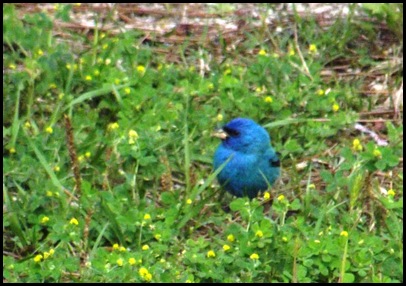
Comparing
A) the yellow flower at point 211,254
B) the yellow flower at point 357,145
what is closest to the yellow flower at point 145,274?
the yellow flower at point 211,254

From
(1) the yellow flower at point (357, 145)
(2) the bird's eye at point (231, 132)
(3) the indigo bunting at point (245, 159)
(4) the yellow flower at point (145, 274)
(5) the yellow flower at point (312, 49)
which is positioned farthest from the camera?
(5) the yellow flower at point (312, 49)

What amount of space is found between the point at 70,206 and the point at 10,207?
0.81 feet

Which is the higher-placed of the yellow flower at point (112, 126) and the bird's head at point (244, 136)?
the bird's head at point (244, 136)

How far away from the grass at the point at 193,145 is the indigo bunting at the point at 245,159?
80 millimetres

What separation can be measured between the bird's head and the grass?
0.18m

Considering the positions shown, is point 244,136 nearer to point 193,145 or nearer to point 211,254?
point 193,145

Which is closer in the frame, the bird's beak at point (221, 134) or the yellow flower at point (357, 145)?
the bird's beak at point (221, 134)

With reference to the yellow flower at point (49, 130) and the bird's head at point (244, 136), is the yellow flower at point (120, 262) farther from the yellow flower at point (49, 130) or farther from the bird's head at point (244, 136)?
the yellow flower at point (49, 130)

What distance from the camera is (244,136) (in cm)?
483

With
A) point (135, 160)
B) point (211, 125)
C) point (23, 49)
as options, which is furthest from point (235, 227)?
point (23, 49)

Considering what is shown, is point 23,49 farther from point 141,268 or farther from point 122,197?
point 141,268

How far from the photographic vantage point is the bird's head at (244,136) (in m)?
4.80

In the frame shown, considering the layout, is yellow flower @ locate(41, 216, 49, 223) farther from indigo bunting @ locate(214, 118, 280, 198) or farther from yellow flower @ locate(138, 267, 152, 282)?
indigo bunting @ locate(214, 118, 280, 198)

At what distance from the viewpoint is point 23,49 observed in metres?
5.82
